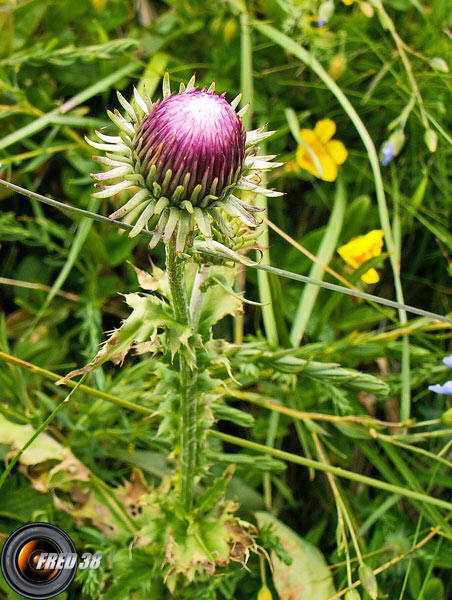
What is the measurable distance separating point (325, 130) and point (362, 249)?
20.5 inches

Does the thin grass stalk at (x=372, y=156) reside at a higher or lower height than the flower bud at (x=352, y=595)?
higher

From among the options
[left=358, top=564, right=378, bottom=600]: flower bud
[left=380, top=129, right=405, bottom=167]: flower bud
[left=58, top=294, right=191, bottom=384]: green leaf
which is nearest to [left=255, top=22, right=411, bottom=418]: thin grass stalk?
[left=380, top=129, right=405, bottom=167]: flower bud

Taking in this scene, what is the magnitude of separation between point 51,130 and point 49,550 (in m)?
1.45

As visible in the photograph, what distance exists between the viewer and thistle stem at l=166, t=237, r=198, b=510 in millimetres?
1186

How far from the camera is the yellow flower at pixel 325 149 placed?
213 centimetres

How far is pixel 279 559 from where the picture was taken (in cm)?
167

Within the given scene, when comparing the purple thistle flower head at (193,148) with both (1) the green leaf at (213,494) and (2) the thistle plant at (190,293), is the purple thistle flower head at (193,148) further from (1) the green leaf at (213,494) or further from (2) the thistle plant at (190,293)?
(1) the green leaf at (213,494)

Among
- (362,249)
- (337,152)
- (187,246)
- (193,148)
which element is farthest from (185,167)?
(337,152)

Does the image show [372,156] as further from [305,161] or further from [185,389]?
[185,389]

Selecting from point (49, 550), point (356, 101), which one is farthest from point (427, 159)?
point (49, 550)

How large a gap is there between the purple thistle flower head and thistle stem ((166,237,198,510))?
12 cm

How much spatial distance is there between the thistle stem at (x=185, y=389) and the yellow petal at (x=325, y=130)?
1.18 m

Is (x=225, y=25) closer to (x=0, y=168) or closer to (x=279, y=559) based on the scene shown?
(x=0, y=168)

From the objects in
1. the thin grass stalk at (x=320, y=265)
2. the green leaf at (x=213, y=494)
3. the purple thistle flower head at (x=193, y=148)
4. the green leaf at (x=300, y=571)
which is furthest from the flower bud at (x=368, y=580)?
the purple thistle flower head at (x=193, y=148)
